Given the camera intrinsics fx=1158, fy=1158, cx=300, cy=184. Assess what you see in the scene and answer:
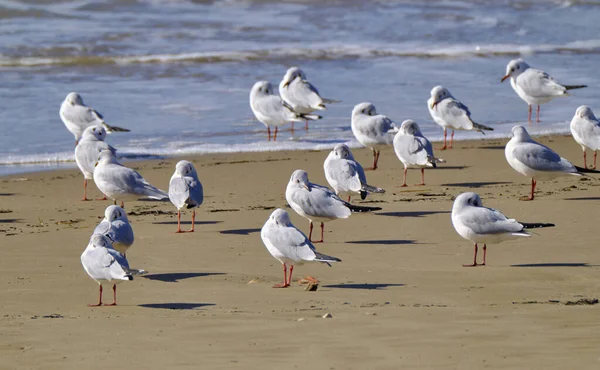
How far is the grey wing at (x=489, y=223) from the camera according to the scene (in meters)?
9.61

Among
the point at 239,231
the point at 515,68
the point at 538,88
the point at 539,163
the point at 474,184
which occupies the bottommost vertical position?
the point at 239,231

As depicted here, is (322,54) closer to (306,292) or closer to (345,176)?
(345,176)

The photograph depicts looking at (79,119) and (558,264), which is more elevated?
(79,119)

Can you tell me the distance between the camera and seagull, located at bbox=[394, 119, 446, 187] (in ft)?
44.1

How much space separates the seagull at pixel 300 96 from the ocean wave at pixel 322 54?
563 cm

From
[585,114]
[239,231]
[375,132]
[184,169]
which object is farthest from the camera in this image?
[375,132]

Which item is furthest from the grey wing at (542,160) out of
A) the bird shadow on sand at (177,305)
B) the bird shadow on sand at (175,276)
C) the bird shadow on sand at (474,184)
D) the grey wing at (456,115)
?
the bird shadow on sand at (177,305)

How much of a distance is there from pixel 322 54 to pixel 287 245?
16992 millimetres

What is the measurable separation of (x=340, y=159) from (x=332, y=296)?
3.85 m

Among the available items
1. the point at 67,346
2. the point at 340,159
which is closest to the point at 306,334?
the point at 67,346

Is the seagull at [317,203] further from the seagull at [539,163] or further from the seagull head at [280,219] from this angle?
the seagull at [539,163]

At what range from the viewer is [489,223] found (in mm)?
9617

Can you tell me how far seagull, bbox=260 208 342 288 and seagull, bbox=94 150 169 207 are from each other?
9.03 feet

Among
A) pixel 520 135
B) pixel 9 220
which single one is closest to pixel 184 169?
pixel 9 220
